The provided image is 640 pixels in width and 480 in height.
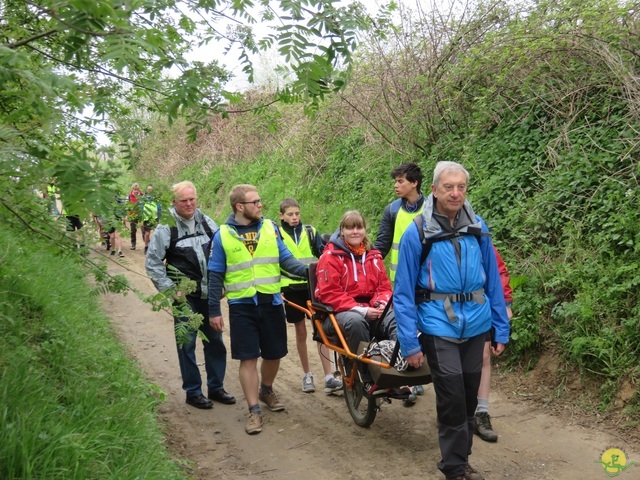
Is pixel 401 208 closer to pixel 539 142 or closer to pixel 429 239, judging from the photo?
pixel 429 239

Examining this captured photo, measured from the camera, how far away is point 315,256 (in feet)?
23.9

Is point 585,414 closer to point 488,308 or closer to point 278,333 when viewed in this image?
point 488,308

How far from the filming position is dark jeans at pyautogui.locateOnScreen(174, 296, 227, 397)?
6.35m

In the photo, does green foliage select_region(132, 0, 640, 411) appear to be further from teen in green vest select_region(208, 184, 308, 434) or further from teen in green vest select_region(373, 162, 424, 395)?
teen in green vest select_region(208, 184, 308, 434)

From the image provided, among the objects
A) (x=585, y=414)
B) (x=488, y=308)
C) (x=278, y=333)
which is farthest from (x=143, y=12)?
(x=585, y=414)

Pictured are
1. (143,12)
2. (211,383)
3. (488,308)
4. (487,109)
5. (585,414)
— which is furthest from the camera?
(487,109)

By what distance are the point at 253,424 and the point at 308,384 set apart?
1153mm

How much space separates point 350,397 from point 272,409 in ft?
2.87

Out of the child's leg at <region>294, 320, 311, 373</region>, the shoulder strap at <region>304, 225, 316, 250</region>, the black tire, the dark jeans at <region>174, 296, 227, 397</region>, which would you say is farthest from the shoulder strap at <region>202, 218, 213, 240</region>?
the black tire

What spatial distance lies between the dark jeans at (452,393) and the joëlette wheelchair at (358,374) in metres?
0.45

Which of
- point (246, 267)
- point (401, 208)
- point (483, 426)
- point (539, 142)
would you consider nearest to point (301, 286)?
point (246, 267)

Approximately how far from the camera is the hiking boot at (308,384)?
6672 millimetres

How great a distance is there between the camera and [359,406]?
583 centimetres

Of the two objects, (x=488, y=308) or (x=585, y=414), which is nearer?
(x=488, y=308)
